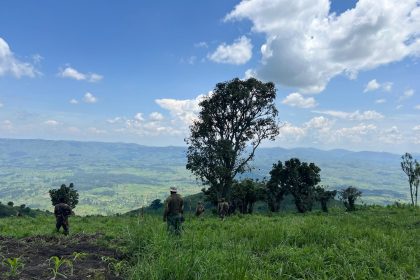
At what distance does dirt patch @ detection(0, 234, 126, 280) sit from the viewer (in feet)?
29.1

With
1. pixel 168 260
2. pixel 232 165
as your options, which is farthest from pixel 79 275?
pixel 232 165

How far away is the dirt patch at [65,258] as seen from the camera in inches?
349

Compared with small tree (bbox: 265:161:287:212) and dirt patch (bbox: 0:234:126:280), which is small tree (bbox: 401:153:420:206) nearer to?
small tree (bbox: 265:161:287:212)

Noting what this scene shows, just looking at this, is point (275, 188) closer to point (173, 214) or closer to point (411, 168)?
point (411, 168)

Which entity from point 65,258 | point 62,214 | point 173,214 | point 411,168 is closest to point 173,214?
point 173,214

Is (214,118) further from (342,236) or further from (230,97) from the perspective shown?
(342,236)

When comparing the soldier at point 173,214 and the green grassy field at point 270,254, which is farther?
the soldier at point 173,214

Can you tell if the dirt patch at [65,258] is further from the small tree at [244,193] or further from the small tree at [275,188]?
the small tree at [275,188]

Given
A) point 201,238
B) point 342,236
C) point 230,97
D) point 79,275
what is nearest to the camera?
point 79,275

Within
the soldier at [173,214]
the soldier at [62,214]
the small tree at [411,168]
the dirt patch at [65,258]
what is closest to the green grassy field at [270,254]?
the dirt patch at [65,258]

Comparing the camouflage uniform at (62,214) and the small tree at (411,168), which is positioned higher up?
the small tree at (411,168)

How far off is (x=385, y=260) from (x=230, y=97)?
1533 inches

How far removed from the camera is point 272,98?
51062 mm

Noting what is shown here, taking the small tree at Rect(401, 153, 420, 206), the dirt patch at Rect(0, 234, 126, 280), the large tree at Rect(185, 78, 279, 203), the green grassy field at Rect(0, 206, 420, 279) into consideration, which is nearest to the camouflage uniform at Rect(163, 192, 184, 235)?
the green grassy field at Rect(0, 206, 420, 279)
